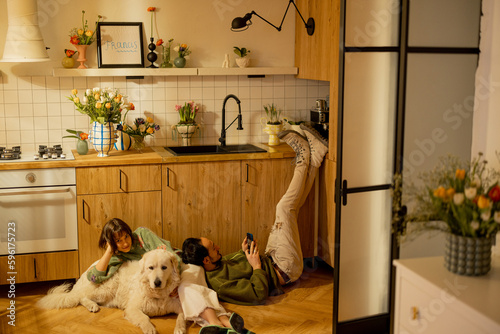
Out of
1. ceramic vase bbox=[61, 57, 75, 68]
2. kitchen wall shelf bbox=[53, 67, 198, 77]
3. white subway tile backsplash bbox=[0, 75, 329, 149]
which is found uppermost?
ceramic vase bbox=[61, 57, 75, 68]

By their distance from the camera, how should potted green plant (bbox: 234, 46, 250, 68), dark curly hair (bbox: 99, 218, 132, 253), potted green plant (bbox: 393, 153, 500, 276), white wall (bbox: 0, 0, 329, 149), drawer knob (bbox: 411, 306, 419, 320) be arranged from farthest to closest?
potted green plant (bbox: 234, 46, 250, 68)
white wall (bbox: 0, 0, 329, 149)
dark curly hair (bbox: 99, 218, 132, 253)
drawer knob (bbox: 411, 306, 419, 320)
potted green plant (bbox: 393, 153, 500, 276)

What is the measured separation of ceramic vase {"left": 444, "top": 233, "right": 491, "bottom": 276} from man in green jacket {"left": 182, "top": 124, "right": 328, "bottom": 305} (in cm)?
197

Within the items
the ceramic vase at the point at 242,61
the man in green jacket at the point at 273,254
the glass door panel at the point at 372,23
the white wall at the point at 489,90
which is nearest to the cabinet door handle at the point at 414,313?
the white wall at the point at 489,90

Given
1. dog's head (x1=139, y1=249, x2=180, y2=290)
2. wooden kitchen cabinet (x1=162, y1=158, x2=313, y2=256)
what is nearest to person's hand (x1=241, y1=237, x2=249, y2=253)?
wooden kitchen cabinet (x1=162, y1=158, x2=313, y2=256)

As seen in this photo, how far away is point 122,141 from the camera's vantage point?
179 inches

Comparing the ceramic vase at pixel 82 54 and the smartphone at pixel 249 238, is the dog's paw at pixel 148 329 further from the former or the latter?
the ceramic vase at pixel 82 54

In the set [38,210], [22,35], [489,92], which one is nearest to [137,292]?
[38,210]

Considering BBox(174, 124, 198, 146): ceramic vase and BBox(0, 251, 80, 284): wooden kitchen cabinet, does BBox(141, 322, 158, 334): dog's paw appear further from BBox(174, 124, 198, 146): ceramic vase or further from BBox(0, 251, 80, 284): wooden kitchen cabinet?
BBox(174, 124, 198, 146): ceramic vase

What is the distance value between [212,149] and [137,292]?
5.13 feet

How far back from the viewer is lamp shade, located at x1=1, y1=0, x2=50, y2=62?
4.17m

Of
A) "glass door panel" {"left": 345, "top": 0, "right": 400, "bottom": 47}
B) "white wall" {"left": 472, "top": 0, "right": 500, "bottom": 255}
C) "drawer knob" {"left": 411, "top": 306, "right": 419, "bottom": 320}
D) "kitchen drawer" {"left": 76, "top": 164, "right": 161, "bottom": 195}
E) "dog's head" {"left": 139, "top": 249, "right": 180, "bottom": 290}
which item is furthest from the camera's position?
"kitchen drawer" {"left": 76, "top": 164, "right": 161, "bottom": 195}

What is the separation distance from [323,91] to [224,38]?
1005 millimetres

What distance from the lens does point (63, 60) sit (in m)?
4.50

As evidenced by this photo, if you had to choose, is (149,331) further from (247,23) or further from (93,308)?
(247,23)
